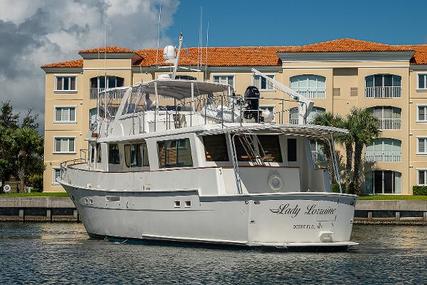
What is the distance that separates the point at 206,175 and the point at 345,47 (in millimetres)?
38480

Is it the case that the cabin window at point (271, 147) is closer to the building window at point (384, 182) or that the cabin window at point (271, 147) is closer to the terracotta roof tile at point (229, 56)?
the building window at point (384, 182)

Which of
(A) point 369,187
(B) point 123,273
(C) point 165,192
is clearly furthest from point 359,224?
(B) point 123,273

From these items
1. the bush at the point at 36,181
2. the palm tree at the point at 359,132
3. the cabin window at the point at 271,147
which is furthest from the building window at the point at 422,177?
the cabin window at the point at 271,147

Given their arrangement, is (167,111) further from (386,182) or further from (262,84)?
(262,84)

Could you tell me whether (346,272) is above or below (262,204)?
below

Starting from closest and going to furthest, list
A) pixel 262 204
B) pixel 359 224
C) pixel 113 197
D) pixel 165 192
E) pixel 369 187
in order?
1. pixel 262 204
2. pixel 165 192
3. pixel 113 197
4. pixel 359 224
5. pixel 369 187

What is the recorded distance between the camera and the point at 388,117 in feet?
208

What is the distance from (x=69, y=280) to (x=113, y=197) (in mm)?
8402

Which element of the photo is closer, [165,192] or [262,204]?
[262,204]

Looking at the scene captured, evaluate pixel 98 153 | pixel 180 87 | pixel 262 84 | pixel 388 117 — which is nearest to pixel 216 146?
pixel 180 87

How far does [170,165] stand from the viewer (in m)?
28.8

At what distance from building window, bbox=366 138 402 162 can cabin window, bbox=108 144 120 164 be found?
1350 inches

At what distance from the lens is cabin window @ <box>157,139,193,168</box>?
28.3 m

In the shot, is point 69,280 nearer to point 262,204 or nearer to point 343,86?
point 262,204
